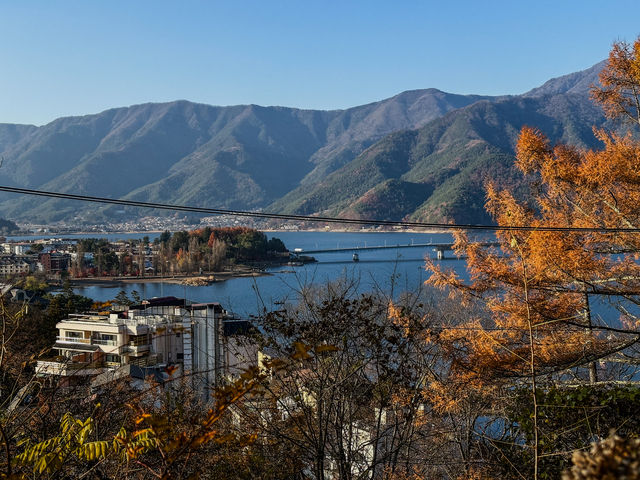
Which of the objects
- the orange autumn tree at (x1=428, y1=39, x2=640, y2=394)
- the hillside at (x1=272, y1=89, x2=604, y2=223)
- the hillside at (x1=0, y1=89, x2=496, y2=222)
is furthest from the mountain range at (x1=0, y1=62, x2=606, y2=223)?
the orange autumn tree at (x1=428, y1=39, x2=640, y2=394)

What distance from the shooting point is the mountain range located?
7131 centimetres

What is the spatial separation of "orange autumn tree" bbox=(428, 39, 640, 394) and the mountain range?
33.5m

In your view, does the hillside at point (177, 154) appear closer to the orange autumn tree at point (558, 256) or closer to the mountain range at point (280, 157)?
the mountain range at point (280, 157)

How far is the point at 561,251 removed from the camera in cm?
483

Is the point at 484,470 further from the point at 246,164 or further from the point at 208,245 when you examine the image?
the point at 246,164

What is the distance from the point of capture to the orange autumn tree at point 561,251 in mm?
4824

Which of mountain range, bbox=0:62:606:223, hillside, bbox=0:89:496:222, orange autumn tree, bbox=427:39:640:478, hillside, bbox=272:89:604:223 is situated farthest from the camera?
hillside, bbox=0:89:496:222

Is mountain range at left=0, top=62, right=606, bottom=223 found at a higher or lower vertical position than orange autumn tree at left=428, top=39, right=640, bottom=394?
higher

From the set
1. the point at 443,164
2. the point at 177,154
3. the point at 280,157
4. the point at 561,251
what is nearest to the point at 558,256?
the point at 561,251

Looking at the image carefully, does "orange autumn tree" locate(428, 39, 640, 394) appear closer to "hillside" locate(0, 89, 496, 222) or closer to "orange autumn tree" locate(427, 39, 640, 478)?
"orange autumn tree" locate(427, 39, 640, 478)

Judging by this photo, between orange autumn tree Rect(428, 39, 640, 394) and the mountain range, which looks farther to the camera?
the mountain range

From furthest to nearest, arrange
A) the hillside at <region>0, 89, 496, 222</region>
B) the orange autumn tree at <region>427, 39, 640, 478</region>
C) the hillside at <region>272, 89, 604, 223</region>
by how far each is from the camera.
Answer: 1. the hillside at <region>0, 89, 496, 222</region>
2. the hillside at <region>272, 89, 604, 223</region>
3. the orange autumn tree at <region>427, 39, 640, 478</region>

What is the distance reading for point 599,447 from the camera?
0.76m

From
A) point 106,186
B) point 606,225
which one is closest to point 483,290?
point 606,225
